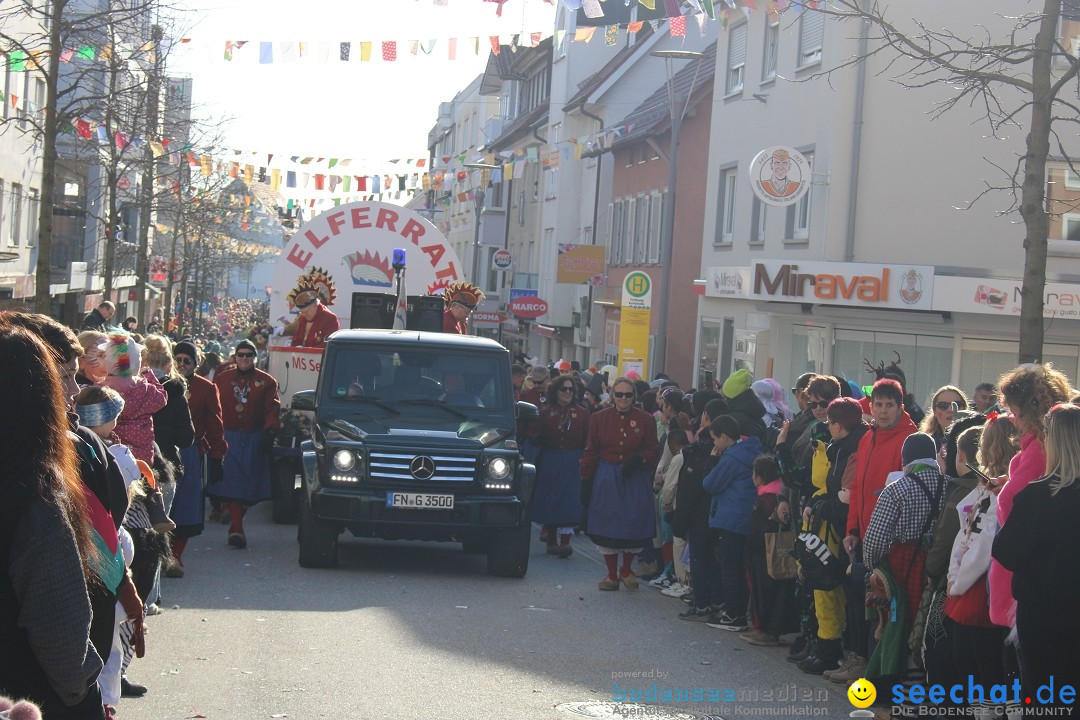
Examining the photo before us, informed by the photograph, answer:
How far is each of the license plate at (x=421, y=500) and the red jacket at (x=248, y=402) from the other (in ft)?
7.10

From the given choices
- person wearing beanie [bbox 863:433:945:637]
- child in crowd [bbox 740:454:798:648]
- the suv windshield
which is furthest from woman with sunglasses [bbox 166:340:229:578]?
person wearing beanie [bbox 863:433:945:637]

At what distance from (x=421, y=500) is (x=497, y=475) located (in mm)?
707

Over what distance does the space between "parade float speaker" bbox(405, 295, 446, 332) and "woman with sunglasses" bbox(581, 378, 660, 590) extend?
478cm

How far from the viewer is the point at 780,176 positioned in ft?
74.7

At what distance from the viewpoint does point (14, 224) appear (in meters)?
36.2

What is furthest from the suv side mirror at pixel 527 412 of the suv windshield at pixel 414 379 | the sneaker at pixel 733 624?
the sneaker at pixel 733 624

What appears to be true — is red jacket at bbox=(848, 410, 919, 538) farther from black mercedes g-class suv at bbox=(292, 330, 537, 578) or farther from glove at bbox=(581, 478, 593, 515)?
glove at bbox=(581, 478, 593, 515)

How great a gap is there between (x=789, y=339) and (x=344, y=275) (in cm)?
1016

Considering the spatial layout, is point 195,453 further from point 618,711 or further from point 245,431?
point 618,711

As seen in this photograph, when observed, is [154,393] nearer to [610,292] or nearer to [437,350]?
[437,350]

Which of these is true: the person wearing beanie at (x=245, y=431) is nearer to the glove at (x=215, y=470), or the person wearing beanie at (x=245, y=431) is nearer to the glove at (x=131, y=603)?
the glove at (x=215, y=470)

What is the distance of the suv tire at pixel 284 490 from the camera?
14609 mm

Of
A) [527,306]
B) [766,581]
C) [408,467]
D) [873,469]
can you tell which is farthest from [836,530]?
[527,306]

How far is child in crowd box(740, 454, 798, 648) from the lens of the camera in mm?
9492
